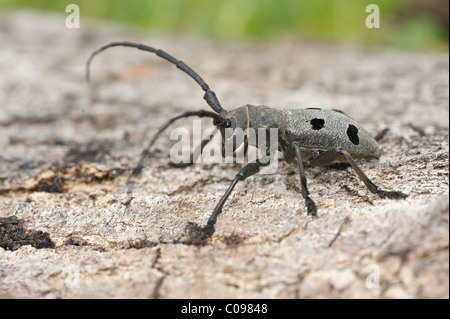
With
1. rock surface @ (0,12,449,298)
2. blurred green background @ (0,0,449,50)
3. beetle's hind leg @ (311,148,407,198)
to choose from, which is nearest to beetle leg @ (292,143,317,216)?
rock surface @ (0,12,449,298)

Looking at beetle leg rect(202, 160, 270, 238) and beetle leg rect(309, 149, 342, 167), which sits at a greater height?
beetle leg rect(309, 149, 342, 167)

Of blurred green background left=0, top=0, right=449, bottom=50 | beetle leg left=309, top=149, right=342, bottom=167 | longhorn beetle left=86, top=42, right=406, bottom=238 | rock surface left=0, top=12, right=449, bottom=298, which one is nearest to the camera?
rock surface left=0, top=12, right=449, bottom=298

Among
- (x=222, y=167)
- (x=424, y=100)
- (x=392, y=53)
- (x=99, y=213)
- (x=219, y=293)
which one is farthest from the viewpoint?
(x=392, y=53)

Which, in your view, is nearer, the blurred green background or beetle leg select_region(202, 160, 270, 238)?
beetle leg select_region(202, 160, 270, 238)

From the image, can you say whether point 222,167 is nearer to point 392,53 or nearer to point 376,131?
point 376,131

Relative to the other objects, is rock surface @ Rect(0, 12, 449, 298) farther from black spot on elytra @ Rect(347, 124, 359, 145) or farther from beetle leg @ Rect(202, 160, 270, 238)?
black spot on elytra @ Rect(347, 124, 359, 145)

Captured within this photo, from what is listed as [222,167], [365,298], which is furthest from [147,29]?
[365,298]

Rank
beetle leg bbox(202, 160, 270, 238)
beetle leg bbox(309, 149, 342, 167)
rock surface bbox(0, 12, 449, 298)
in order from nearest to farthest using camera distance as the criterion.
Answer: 1. rock surface bbox(0, 12, 449, 298)
2. beetle leg bbox(202, 160, 270, 238)
3. beetle leg bbox(309, 149, 342, 167)
